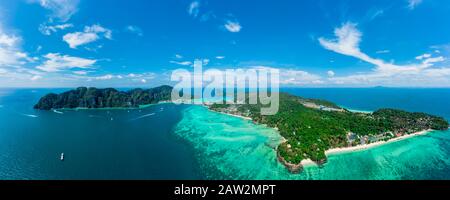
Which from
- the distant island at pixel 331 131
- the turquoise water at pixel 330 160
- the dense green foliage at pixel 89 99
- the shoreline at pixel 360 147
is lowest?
the turquoise water at pixel 330 160

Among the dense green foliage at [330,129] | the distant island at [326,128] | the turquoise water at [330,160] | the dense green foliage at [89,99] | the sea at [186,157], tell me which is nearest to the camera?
the sea at [186,157]

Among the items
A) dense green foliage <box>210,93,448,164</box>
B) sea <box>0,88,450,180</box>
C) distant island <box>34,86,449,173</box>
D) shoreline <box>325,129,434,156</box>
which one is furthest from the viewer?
shoreline <box>325,129,434,156</box>

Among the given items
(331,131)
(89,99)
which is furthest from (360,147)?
(89,99)

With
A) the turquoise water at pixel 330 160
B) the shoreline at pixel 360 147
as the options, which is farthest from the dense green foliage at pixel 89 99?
the shoreline at pixel 360 147

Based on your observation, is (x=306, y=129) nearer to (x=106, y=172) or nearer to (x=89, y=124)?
(x=106, y=172)

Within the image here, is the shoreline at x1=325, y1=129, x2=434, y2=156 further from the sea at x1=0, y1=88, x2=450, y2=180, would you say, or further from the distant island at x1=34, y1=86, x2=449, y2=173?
the sea at x1=0, y1=88, x2=450, y2=180

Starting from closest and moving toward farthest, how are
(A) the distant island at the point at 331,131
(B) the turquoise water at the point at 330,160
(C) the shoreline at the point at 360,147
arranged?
(B) the turquoise water at the point at 330,160, (A) the distant island at the point at 331,131, (C) the shoreline at the point at 360,147

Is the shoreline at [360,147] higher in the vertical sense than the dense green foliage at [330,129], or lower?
lower

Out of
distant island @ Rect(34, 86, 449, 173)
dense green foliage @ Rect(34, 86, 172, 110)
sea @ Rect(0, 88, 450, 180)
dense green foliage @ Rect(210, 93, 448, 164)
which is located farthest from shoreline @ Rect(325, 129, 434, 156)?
dense green foliage @ Rect(34, 86, 172, 110)

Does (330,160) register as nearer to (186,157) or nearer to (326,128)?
(326,128)

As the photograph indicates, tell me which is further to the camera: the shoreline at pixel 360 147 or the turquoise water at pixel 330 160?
the shoreline at pixel 360 147

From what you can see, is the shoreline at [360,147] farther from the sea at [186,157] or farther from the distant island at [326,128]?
the sea at [186,157]
